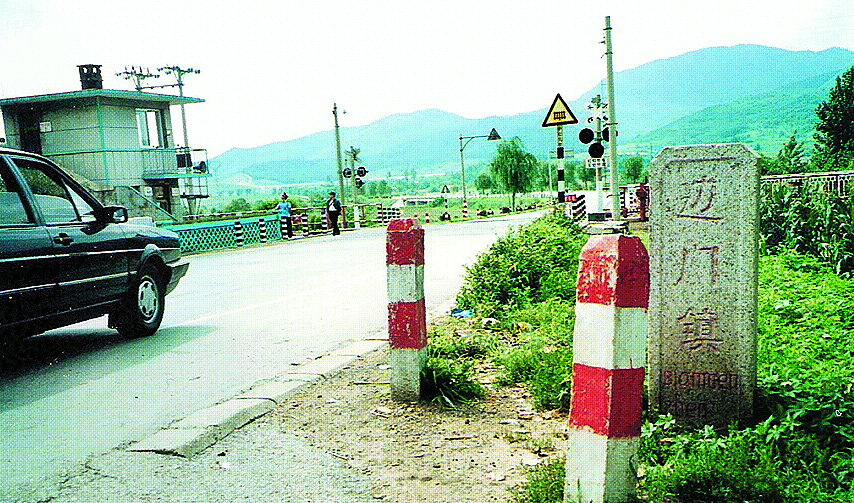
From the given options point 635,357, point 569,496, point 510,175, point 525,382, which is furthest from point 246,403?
point 510,175

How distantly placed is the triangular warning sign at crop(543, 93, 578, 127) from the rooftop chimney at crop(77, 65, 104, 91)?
29036 mm

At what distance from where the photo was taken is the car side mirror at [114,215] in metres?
7.23

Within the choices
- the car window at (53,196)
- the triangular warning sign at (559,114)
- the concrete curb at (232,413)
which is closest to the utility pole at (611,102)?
the triangular warning sign at (559,114)

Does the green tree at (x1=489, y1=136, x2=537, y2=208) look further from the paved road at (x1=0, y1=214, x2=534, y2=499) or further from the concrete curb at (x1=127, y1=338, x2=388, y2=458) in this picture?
the concrete curb at (x1=127, y1=338, x2=388, y2=458)

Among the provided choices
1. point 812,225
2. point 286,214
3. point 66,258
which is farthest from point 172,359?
point 286,214

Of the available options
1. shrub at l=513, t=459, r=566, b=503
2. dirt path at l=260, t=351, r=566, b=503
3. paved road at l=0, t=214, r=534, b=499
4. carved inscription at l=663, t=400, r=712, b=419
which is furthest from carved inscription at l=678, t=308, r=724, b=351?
paved road at l=0, t=214, r=534, b=499

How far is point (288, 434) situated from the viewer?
433 centimetres

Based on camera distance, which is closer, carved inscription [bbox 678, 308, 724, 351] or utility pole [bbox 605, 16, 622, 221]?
carved inscription [bbox 678, 308, 724, 351]

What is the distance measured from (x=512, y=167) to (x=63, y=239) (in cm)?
9101

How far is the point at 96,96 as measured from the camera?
1426 inches

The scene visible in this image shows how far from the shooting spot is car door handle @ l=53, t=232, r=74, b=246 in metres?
6.50

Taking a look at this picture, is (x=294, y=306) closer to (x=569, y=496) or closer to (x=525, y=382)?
(x=525, y=382)

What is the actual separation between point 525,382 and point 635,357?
7.26 ft

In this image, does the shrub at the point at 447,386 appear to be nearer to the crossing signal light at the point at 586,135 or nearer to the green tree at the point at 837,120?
the crossing signal light at the point at 586,135
